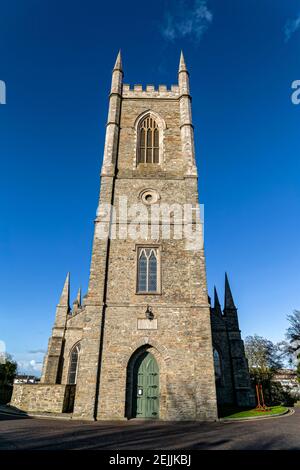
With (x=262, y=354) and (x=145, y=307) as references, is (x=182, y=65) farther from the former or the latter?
(x=262, y=354)

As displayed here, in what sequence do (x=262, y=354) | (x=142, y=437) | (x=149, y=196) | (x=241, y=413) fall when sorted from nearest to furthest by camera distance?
1. (x=142, y=437)
2. (x=241, y=413)
3. (x=149, y=196)
4. (x=262, y=354)

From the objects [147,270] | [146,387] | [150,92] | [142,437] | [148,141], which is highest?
[150,92]

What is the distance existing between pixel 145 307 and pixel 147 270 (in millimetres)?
2172

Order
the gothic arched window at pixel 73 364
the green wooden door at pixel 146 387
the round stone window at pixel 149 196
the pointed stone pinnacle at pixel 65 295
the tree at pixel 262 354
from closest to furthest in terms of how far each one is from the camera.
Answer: the green wooden door at pixel 146 387
the round stone window at pixel 149 196
the gothic arched window at pixel 73 364
the pointed stone pinnacle at pixel 65 295
the tree at pixel 262 354

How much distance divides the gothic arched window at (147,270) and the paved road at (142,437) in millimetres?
6656

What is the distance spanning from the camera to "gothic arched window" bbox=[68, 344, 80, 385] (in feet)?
66.1

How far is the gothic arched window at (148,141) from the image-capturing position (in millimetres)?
20953

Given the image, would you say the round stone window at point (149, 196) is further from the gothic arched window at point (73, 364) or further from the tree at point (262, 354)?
the tree at point (262, 354)

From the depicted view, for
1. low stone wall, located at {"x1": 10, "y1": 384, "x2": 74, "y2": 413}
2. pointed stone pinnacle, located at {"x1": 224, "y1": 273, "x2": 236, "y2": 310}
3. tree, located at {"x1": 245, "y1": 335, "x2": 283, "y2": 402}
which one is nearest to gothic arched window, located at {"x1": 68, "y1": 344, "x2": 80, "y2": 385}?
low stone wall, located at {"x1": 10, "y1": 384, "x2": 74, "y2": 413}

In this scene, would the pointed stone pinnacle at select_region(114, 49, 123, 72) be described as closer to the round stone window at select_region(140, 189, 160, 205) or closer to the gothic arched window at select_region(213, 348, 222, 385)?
the round stone window at select_region(140, 189, 160, 205)

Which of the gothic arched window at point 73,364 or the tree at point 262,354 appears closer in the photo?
the gothic arched window at point 73,364

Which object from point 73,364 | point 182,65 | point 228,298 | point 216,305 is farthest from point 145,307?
point 182,65

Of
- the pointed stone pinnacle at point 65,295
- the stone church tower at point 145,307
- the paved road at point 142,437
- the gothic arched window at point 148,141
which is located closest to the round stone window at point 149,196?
the stone church tower at point 145,307

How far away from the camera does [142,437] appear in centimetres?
917
